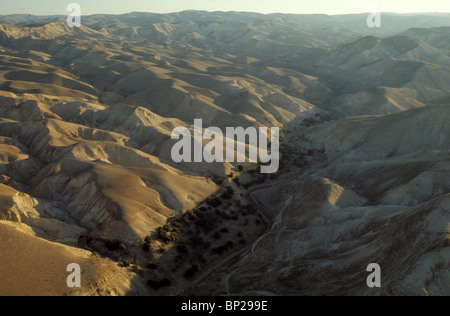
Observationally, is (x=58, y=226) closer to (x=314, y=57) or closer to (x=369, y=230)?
(x=369, y=230)

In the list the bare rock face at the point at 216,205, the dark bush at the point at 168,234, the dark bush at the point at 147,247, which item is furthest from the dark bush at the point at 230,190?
the dark bush at the point at 147,247

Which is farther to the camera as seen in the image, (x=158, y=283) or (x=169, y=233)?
(x=169, y=233)

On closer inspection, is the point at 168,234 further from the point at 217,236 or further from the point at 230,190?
the point at 230,190

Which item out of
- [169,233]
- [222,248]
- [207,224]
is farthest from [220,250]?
[169,233]

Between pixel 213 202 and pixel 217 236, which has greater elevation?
pixel 213 202

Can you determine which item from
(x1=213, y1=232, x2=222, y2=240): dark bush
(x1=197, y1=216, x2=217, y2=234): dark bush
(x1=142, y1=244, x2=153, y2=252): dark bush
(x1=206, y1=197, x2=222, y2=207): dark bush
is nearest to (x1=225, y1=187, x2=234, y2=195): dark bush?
(x1=206, y1=197, x2=222, y2=207): dark bush

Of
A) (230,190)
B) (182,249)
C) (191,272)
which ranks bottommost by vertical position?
(191,272)

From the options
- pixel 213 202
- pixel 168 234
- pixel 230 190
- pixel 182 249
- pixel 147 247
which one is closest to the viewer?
pixel 147 247

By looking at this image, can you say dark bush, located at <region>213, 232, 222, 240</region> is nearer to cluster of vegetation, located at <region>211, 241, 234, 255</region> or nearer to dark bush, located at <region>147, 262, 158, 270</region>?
cluster of vegetation, located at <region>211, 241, 234, 255</region>

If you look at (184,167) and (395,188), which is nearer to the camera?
(395,188)
